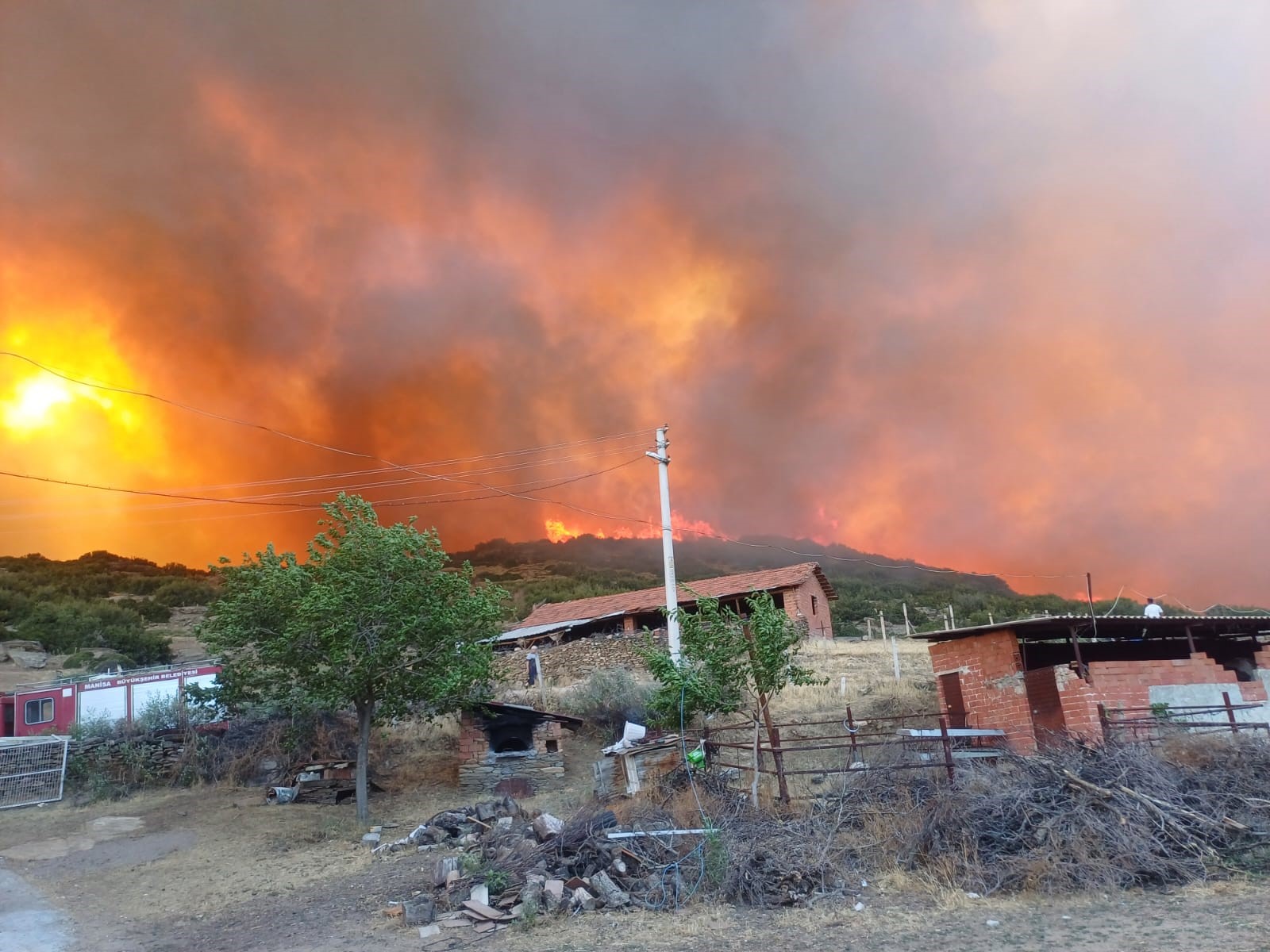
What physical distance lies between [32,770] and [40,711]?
175 inches

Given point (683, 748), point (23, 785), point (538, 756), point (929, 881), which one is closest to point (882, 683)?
point (538, 756)

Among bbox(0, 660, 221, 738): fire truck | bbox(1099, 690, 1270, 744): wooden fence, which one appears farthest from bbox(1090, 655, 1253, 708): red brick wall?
bbox(0, 660, 221, 738): fire truck

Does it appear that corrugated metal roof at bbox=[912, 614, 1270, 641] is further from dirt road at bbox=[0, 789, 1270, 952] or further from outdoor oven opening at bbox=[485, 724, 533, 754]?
outdoor oven opening at bbox=[485, 724, 533, 754]

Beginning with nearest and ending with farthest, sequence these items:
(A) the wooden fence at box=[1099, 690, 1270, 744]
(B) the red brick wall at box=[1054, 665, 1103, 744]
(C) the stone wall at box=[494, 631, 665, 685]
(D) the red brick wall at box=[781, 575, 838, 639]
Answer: (A) the wooden fence at box=[1099, 690, 1270, 744], (B) the red brick wall at box=[1054, 665, 1103, 744], (C) the stone wall at box=[494, 631, 665, 685], (D) the red brick wall at box=[781, 575, 838, 639]

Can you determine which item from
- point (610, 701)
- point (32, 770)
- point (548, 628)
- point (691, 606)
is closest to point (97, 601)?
point (548, 628)

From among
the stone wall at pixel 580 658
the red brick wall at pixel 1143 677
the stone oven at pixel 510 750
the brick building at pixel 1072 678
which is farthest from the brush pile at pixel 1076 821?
the stone wall at pixel 580 658

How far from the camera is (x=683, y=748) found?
47.1 ft

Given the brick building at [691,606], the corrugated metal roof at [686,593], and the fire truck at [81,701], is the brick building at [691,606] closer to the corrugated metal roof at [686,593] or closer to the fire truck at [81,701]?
the corrugated metal roof at [686,593]

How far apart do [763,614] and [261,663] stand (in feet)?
37.6

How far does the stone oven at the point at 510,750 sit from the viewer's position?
64.0 feet

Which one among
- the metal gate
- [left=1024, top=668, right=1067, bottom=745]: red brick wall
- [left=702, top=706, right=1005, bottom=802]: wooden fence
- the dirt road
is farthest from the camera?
the metal gate

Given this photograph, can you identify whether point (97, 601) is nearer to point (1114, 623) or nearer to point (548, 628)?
point (548, 628)

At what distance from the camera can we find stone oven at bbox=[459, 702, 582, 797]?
19.5 m

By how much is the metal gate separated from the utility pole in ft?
48.9
